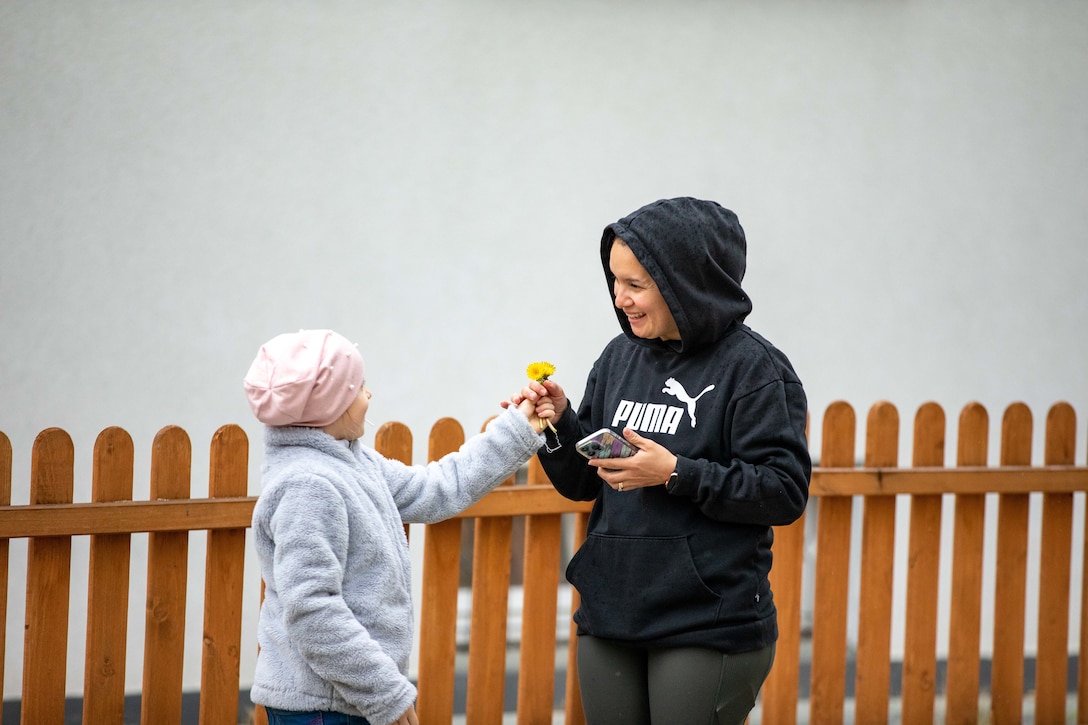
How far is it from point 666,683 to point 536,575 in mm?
1314

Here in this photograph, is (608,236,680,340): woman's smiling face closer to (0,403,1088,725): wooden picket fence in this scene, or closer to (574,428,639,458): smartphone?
(574,428,639,458): smartphone

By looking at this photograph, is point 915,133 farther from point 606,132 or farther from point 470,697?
point 470,697

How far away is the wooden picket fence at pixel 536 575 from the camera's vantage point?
9.80ft

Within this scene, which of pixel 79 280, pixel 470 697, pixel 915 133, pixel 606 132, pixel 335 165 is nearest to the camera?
pixel 470 697

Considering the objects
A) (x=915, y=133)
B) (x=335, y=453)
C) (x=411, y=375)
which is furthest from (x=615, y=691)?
(x=915, y=133)

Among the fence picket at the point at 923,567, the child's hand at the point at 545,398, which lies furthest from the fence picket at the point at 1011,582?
the child's hand at the point at 545,398

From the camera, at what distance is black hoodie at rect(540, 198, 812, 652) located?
2.18 metres

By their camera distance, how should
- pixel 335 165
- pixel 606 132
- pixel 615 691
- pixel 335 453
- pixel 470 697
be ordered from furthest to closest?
1. pixel 606 132
2. pixel 335 165
3. pixel 470 697
4. pixel 615 691
5. pixel 335 453

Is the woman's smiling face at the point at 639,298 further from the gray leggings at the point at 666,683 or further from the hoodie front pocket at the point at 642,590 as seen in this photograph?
the gray leggings at the point at 666,683

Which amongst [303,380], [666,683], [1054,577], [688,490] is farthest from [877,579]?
[303,380]

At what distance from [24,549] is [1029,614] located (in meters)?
4.54

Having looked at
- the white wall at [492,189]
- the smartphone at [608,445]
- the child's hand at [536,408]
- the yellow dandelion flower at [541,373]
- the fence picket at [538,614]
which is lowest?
the fence picket at [538,614]

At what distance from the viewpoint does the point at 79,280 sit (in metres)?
3.95

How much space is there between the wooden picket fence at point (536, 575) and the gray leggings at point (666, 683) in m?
1.07
